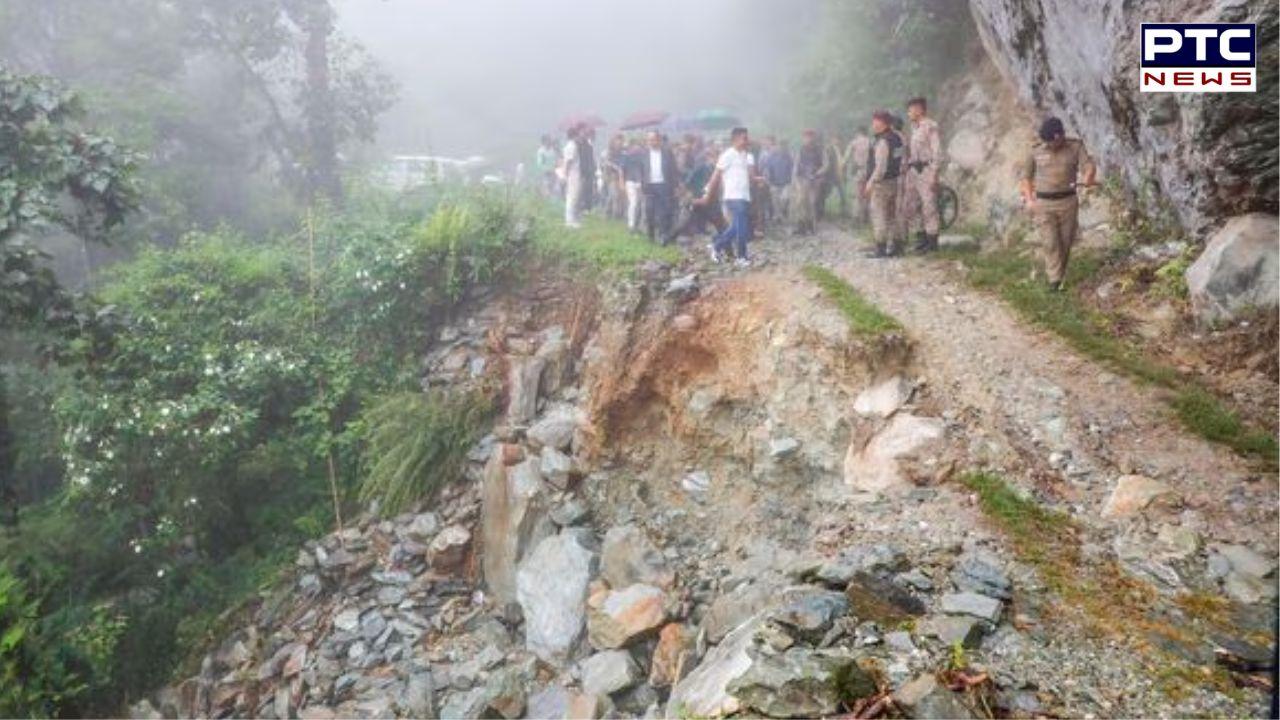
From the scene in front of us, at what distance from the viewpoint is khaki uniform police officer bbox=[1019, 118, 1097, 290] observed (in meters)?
7.85

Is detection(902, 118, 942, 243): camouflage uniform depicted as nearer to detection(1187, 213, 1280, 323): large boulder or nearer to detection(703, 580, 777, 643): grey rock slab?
detection(1187, 213, 1280, 323): large boulder

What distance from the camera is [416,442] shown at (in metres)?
9.52

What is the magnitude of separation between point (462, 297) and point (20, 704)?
6.64 metres

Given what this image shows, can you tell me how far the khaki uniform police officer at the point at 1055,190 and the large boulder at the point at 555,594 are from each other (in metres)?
5.66

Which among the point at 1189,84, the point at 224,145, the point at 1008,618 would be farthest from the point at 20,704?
the point at 224,145

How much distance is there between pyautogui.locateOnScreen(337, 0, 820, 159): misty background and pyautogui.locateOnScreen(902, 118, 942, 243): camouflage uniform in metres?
18.8

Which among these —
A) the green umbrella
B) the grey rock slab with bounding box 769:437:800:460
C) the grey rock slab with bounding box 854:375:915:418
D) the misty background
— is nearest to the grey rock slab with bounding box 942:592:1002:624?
the grey rock slab with bounding box 854:375:915:418

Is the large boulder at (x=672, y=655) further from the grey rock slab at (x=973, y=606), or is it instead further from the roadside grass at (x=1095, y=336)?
the roadside grass at (x=1095, y=336)

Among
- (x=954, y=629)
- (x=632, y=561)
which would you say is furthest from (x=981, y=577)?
(x=632, y=561)

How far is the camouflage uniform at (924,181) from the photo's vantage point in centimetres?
980

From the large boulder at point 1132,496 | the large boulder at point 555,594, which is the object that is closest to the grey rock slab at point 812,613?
the large boulder at point 1132,496

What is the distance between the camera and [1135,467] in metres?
5.70

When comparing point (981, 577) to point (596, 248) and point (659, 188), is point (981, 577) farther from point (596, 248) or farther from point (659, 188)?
point (659, 188)

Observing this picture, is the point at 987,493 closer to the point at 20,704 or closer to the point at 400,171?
the point at 20,704
